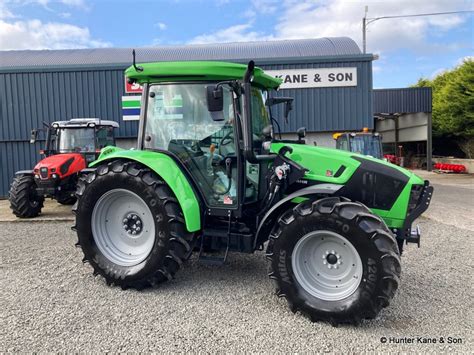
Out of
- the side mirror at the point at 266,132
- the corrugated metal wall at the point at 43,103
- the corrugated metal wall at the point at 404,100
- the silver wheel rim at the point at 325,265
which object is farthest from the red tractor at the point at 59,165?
the corrugated metal wall at the point at 404,100

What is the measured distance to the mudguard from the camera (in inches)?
144

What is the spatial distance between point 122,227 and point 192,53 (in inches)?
441

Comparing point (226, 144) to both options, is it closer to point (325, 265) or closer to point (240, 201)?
point (240, 201)

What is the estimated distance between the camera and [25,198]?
8.68m

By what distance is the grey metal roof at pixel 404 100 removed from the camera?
77.9ft

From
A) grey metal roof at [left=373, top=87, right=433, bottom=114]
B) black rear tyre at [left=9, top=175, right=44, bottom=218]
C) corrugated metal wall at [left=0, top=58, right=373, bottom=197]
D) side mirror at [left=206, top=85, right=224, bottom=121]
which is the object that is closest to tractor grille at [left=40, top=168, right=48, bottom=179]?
black rear tyre at [left=9, top=175, right=44, bottom=218]

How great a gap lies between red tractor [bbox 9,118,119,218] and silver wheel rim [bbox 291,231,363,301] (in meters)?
6.81

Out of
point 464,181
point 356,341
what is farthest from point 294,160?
point 464,181

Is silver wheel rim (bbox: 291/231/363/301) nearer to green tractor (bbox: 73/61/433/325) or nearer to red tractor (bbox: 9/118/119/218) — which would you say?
green tractor (bbox: 73/61/433/325)

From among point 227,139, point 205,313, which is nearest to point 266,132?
point 227,139

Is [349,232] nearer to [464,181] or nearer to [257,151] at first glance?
[257,151]

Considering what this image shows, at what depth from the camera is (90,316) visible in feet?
11.8

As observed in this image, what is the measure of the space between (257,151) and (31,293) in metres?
2.82

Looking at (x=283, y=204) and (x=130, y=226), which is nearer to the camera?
(x=283, y=204)
